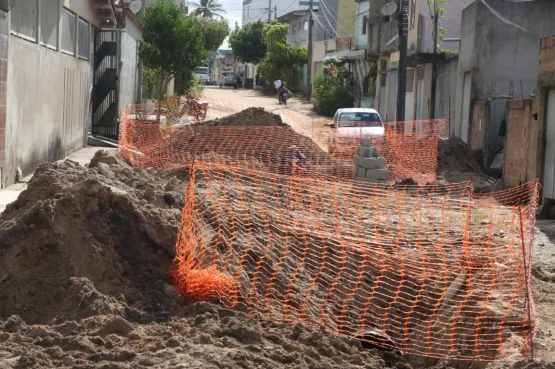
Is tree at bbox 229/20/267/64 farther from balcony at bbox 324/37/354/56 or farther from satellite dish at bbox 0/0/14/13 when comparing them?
satellite dish at bbox 0/0/14/13

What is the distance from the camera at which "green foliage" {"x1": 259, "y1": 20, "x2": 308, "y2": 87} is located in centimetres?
5934

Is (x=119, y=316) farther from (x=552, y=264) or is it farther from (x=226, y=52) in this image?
(x=226, y=52)

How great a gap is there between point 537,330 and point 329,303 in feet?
5.86

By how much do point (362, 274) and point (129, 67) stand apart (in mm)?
23968

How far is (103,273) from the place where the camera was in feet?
23.3

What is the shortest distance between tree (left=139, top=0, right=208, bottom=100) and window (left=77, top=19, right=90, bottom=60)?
46.0ft

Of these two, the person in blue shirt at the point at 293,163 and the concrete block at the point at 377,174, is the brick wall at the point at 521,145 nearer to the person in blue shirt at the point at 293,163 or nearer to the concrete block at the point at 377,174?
the concrete block at the point at 377,174

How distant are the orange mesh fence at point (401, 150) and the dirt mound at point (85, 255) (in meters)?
12.4

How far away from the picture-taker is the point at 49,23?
57.4ft

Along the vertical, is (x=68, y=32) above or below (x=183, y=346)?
above

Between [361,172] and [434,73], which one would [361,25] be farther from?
[361,172]

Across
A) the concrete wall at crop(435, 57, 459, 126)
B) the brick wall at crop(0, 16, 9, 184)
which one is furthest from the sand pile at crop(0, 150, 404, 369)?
the concrete wall at crop(435, 57, 459, 126)

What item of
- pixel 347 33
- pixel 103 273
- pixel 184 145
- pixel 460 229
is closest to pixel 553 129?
pixel 460 229

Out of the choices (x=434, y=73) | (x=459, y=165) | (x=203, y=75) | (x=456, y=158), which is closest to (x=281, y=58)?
(x=203, y=75)
